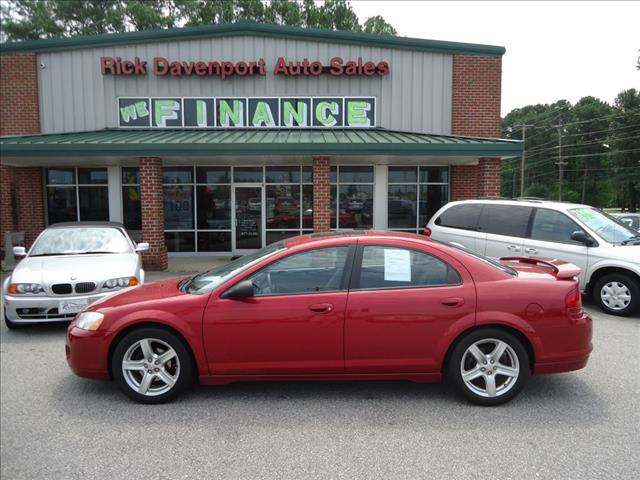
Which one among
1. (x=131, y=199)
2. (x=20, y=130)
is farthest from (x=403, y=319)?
(x=20, y=130)

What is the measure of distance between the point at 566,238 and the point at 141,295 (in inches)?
255

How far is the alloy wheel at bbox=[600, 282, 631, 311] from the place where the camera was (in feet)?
22.7

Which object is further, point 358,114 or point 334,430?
point 358,114

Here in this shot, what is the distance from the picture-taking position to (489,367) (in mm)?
3928

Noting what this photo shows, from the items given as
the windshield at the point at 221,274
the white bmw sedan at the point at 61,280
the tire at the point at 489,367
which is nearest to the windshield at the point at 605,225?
the tire at the point at 489,367

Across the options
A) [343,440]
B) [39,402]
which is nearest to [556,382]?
[343,440]

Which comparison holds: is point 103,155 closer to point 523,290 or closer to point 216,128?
point 216,128

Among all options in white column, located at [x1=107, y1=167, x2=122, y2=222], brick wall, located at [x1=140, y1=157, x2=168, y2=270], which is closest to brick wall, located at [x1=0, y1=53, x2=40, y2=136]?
white column, located at [x1=107, y1=167, x2=122, y2=222]

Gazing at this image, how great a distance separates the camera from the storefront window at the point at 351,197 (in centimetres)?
1402

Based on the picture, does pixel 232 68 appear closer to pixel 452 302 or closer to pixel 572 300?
pixel 452 302

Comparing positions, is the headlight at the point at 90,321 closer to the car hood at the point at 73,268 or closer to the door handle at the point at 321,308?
the door handle at the point at 321,308

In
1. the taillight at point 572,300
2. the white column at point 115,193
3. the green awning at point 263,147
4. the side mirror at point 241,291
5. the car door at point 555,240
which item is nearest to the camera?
the side mirror at point 241,291

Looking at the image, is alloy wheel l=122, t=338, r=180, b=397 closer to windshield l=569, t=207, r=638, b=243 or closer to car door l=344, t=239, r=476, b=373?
car door l=344, t=239, r=476, b=373

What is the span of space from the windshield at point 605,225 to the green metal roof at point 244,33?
7369 millimetres
